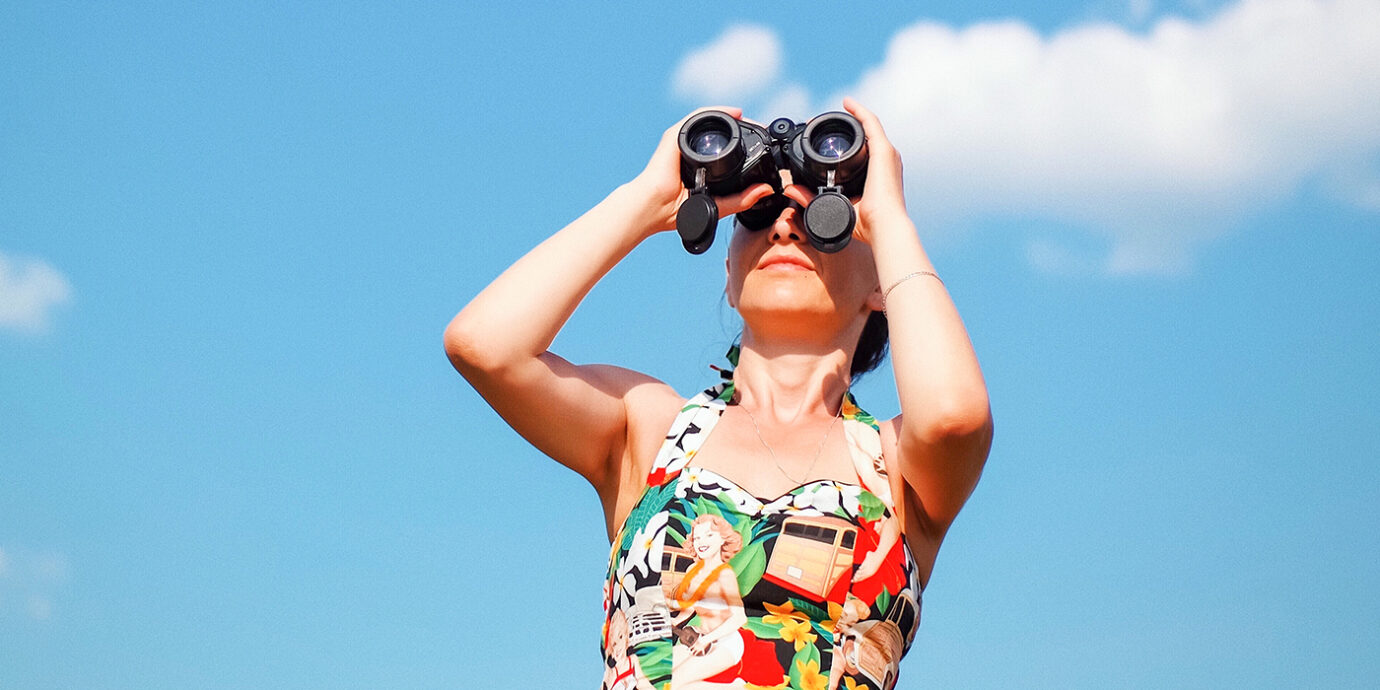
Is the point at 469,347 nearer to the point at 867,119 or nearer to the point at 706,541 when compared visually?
the point at 706,541

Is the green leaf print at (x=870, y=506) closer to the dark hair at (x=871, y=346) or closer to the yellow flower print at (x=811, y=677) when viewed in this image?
the yellow flower print at (x=811, y=677)

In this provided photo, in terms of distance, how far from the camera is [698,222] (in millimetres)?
3184

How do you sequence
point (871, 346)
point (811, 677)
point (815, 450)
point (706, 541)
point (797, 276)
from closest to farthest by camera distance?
point (811, 677) → point (706, 541) → point (815, 450) → point (797, 276) → point (871, 346)

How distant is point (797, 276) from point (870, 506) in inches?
21.6

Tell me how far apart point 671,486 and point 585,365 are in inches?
15.0

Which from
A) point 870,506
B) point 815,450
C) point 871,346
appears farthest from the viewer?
point 871,346

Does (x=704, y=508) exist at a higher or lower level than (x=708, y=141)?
lower

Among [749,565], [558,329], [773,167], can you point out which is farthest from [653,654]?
[773,167]

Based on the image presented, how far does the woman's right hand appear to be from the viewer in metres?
3.28

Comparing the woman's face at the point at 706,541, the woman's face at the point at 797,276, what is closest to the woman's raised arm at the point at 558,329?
the woman's face at the point at 797,276

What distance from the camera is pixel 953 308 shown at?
2947 mm

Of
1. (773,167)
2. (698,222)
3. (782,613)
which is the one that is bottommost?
(782,613)

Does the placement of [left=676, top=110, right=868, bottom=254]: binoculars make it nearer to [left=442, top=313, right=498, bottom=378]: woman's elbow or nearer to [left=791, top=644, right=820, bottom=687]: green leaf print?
[left=442, top=313, right=498, bottom=378]: woman's elbow

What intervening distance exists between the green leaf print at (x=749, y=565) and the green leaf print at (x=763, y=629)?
0.19 ft
